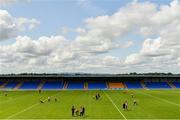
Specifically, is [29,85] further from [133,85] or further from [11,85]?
[133,85]

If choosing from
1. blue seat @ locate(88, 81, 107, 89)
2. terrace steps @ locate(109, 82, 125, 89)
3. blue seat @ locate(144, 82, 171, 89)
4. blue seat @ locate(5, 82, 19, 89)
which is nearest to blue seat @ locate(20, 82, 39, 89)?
blue seat @ locate(5, 82, 19, 89)

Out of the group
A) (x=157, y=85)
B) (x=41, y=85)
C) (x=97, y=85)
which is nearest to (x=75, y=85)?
(x=97, y=85)

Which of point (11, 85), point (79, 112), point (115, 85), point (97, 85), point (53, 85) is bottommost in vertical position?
point (79, 112)

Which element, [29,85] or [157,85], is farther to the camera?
[29,85]

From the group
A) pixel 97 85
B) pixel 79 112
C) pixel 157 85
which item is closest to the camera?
pixel 79 112

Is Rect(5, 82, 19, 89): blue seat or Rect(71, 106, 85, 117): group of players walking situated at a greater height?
Rect(5, 82, 19, 89): blue seat

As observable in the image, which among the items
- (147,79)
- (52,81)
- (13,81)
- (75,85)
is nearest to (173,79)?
(147,79)

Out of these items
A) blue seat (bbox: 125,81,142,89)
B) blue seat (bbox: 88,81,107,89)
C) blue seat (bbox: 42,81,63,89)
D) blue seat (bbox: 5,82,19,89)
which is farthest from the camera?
blue seat (bbox: 5,82,19,89)

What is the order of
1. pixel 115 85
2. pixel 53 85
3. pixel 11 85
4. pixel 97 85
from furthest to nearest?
1. pixel 115 85
2. pixel 11 85
3. pixel 53 85
4. pixel 97 85

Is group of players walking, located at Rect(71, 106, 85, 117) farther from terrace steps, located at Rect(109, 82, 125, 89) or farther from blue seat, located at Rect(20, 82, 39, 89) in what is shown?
blue seat, located at Rect(20, 82, 39, 89)

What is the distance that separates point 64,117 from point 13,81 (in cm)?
10535

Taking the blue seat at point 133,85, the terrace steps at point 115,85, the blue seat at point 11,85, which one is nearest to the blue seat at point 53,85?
the blue seat at point 11,85

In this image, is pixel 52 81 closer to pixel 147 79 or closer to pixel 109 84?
pixel 109 84

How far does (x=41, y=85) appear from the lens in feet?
434
